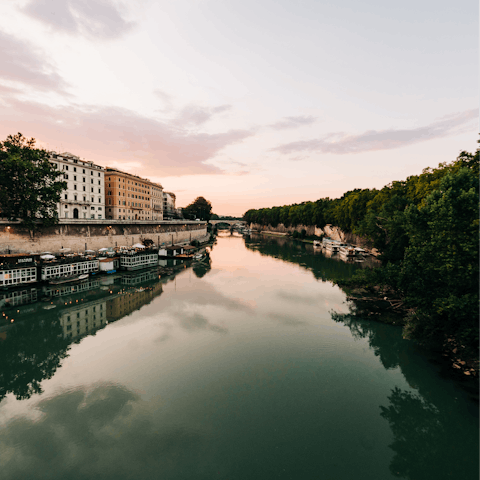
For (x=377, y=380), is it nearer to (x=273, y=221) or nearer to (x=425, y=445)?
(x=425, y=445)

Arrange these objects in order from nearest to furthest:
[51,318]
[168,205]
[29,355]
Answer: [29,355]
[51,318]
[168,205]

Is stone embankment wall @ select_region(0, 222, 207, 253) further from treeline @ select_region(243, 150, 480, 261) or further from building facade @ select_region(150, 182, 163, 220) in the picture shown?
treeline @ select_region(243, 150, 480, 261)

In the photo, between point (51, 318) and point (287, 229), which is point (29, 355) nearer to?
point (51, 318)

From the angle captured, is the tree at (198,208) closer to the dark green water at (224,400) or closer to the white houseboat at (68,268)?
the white houseboat at (68,268)

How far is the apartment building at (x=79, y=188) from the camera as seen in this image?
7344 centimetres

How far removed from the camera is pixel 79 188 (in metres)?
78.2

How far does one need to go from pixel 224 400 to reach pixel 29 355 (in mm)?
16378

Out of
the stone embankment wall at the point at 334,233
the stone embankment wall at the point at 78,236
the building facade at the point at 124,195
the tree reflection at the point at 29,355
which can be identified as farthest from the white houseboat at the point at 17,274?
the stone embankment wall at the point at 334,233

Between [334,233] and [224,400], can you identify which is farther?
→ [334,233]

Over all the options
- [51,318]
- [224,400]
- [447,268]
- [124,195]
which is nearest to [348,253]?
[447,268]

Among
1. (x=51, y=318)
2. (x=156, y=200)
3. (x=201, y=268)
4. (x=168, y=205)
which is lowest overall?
(x=51, y=318)

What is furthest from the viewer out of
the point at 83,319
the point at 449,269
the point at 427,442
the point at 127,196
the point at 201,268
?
the point at 127,196

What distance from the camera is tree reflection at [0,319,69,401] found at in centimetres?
1664

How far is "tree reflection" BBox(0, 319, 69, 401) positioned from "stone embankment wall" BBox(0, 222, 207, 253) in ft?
94.2
